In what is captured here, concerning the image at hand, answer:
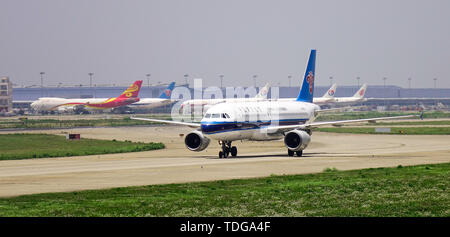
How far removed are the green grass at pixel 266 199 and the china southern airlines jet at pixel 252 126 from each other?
17466mm

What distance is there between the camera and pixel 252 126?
56.1 m

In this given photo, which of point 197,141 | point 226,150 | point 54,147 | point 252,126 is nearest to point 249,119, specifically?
point 252,126

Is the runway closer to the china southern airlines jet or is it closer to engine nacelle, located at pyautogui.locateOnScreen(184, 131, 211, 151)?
engine nacelle, located at pyautogui.locateOnScreen(184, 131, 211, 151)

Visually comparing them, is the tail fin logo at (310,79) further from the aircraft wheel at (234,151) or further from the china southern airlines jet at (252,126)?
the aircraft wheel at (234,151)

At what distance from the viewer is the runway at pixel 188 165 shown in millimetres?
36844

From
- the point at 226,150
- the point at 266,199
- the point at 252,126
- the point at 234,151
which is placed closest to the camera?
the point at 266,199

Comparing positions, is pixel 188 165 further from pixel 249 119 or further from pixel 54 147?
pixel 54 147

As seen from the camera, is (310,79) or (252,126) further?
(310,79)

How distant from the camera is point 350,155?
5594 centimetres

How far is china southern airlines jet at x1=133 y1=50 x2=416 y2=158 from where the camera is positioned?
53469 millimetres

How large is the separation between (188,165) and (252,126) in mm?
10227

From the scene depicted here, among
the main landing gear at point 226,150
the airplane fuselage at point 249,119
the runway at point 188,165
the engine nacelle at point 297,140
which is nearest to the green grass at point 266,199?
the runway at point 188,165
